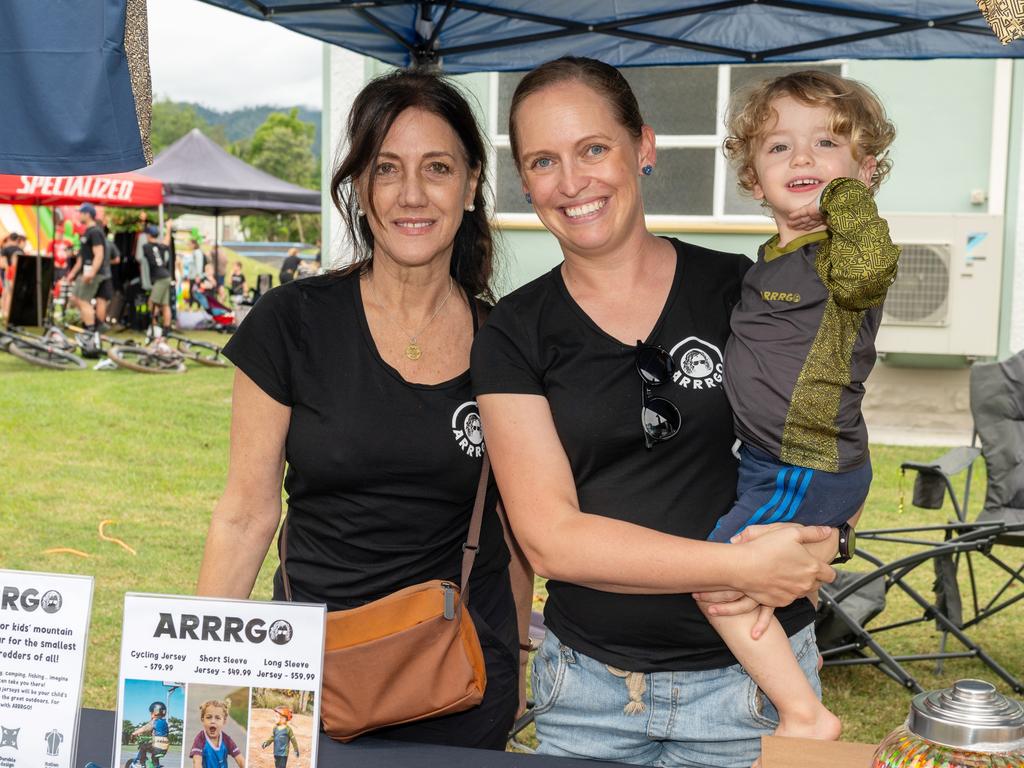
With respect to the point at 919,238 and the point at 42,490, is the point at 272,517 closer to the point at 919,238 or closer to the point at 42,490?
the point at 42,490

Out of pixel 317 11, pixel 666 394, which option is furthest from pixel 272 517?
pixel 317 11

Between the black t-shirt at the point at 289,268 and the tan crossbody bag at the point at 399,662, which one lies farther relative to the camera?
the black t-shirt at the point at 289,268

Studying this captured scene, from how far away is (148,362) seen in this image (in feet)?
46.6

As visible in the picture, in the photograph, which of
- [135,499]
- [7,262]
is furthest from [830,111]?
[7,262]

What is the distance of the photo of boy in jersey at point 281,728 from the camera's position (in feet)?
4.60

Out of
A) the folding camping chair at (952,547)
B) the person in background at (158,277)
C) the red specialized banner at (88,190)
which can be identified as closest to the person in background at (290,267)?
the person in background at (158,277)

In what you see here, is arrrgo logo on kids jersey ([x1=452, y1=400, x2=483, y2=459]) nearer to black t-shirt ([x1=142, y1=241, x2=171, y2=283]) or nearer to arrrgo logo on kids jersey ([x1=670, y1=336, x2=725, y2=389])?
arrrgo logo on kids jersey ([x1=670, y1=336, x2=725, y2=389])

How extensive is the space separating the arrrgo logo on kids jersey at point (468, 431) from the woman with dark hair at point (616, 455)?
27cm

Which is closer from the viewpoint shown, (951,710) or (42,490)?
(951,710)

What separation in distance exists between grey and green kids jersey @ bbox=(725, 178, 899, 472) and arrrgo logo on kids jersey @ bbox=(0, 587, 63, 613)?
1070 millimetres

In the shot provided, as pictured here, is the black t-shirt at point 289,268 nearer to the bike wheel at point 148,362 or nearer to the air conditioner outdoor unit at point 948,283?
the bike wheel at point 148,362

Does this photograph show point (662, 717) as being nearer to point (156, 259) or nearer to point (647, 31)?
point (647, 31)

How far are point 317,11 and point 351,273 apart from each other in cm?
164

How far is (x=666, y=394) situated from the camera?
5.82 ft
